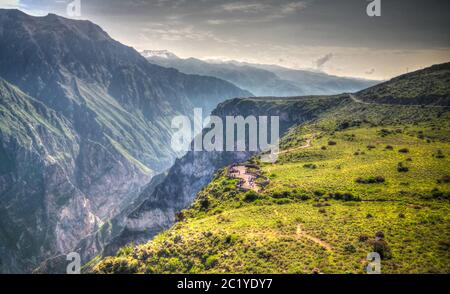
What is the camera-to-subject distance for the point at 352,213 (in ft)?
224

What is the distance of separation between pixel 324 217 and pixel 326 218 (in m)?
0.77

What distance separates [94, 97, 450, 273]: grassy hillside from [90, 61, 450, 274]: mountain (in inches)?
6.7

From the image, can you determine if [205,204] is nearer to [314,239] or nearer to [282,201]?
[282,201]

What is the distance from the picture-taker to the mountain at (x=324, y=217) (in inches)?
2053

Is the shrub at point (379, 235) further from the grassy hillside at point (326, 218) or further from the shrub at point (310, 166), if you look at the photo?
the shrub at point (310, 166)

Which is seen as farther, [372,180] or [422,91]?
[422,91]

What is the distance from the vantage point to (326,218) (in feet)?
221

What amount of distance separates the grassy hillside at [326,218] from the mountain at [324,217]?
6.7 inches

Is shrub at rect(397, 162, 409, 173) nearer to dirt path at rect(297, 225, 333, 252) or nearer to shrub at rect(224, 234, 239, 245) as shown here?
dirt path at rect(297, 225, 333, 252)

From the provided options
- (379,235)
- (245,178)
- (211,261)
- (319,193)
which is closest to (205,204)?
(245,178)

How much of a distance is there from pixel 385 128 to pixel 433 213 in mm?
84306

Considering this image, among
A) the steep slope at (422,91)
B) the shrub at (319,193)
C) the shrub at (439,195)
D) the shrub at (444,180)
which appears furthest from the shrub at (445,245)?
the steep slope at (422,91)
